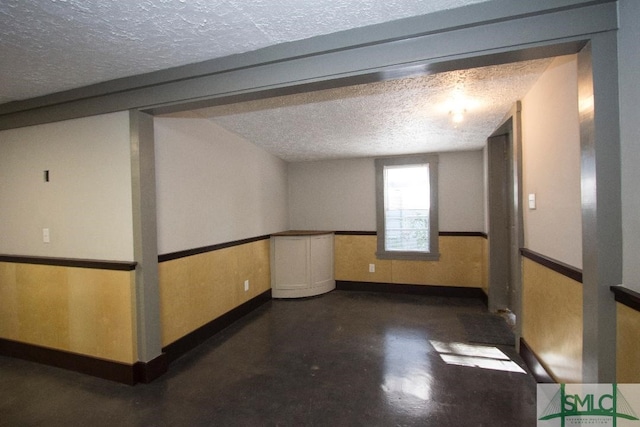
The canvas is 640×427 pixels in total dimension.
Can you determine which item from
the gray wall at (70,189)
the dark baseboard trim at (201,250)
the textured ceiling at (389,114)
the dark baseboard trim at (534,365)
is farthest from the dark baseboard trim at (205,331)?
the dark baseboard trim at (534,365)

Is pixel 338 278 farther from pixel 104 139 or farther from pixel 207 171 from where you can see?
pixel 104 139

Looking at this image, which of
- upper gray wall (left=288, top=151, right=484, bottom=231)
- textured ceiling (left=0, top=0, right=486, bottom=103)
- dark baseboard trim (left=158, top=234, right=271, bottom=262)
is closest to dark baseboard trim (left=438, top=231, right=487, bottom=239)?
upper gray wall (left=288, top=151, right=484, bottom=231)

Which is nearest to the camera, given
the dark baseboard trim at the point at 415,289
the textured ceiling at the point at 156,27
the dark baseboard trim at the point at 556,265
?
the textured ceiling at the point at 156,27

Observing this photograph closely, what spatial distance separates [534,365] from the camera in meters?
1.95

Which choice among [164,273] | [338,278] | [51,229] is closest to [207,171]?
[164,273]

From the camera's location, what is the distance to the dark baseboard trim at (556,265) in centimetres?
140

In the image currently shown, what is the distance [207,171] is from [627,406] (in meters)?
3.16

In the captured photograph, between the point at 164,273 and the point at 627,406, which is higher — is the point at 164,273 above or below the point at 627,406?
above

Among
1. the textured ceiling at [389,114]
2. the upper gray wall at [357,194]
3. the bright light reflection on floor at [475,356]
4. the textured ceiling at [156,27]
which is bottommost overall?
the bright light reflection on floor at [475,356]

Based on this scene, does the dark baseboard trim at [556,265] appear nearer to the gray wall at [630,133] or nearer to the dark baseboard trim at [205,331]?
the gray wall at [630,133]

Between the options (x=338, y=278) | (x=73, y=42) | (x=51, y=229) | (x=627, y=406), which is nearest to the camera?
(x=627, y=406)

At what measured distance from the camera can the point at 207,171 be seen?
2719mm

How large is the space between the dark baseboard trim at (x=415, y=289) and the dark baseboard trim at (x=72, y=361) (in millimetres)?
2965

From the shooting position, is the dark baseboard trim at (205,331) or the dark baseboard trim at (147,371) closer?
the dark baseboard trim at (147,371)
